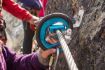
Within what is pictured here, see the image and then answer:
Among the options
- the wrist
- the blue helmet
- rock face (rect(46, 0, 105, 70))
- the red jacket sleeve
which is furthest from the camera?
the blue helmet

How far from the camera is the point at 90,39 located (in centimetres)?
262

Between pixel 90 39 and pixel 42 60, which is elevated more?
pixel 90 39

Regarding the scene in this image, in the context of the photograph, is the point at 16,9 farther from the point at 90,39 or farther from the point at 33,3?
the point at 90,39

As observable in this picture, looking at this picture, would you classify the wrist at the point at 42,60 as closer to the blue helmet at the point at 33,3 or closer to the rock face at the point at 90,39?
the rock face at the point at 90,39

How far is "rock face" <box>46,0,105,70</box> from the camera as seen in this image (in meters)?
2.48

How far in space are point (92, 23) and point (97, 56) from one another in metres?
0.36

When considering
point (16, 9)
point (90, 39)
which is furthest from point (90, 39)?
point (16, 9)

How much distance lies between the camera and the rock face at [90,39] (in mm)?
2484

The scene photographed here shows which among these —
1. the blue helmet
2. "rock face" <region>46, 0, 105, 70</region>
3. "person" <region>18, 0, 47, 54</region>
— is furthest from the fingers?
the blue helmet

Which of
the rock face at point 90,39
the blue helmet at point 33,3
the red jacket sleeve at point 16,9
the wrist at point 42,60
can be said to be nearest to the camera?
the rock face at point 90,39

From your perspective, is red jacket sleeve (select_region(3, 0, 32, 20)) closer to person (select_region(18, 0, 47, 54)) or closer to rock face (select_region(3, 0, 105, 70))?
person (select_region(18, 0, 47, 54))

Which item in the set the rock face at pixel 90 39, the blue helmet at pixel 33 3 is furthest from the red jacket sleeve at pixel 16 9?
the rock face at pixel 90 39

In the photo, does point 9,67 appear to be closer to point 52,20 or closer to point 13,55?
point 13,55

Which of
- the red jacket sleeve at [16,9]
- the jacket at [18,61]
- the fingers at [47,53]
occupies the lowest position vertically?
the jacket at [18,61]
